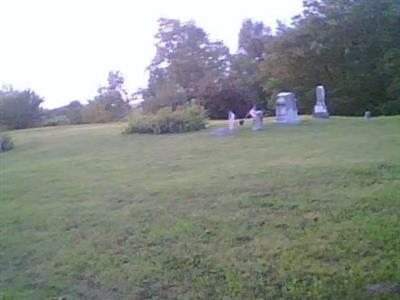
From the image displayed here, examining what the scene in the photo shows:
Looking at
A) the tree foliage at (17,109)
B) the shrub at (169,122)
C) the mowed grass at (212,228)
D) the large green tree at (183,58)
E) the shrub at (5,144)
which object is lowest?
the mowed grass at (212,228)

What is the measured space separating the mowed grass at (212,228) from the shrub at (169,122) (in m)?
4.79

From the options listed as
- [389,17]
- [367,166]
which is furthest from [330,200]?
[389,17]

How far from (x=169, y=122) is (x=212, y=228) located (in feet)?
27.8

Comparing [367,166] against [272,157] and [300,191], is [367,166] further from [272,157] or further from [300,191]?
[272,157]

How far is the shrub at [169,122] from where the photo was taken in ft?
41.8

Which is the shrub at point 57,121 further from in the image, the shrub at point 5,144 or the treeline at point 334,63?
the shrub at point 5,144


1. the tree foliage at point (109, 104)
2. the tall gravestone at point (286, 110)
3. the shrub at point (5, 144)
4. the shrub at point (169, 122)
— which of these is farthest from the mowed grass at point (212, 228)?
the tree foliage at point (109, 104)

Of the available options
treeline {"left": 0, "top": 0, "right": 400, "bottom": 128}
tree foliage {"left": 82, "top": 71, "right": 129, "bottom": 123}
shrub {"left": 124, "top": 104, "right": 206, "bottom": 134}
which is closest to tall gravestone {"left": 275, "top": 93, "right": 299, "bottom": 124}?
shrub {"left": 124, "top": 104, "right": 206, "bottom": 134}

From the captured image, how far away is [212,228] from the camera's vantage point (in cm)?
455

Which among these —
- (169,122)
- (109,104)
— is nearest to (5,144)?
(169,122)

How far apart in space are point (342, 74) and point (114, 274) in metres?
19.4

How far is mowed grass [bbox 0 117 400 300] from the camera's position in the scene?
365 centimetres

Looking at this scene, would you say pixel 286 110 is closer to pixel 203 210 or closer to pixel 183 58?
pixel 203 210

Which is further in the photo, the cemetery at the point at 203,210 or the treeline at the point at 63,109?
the treeline at the point at 63,109
